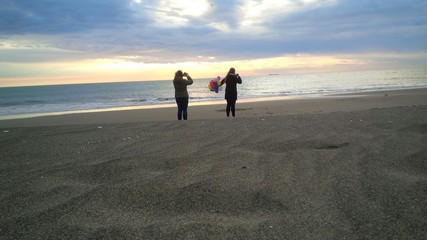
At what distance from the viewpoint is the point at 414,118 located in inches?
273

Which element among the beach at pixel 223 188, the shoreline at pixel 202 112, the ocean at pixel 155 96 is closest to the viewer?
the beach at pixel 223 188

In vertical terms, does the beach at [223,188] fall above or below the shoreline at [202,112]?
above

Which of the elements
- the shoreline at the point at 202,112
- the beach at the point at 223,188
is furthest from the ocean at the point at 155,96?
the beach at the point at 223,188

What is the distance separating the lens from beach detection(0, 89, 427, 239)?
2.40 meters

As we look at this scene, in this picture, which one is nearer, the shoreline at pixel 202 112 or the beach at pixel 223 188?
the beach at pixel 223 188

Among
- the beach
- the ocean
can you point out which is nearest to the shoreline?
the ocean

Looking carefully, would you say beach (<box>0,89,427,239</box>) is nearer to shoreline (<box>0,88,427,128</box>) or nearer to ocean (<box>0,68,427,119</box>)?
shoreline (<box>0,88,427,128</box>)

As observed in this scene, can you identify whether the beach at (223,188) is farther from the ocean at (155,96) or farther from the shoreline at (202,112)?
Result: the ocean at (155,96)

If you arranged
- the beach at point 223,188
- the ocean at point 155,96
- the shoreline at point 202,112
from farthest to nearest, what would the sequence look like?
the ocean at point 155,96
the shoreline at point 202,112
the beach at point 223,188

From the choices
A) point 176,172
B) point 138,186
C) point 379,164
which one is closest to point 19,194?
point 138,186

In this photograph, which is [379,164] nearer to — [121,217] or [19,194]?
[121,217]

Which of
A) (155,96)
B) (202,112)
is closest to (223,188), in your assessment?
(202,112)

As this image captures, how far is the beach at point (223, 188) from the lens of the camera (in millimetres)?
2402

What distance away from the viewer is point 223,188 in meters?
3.16
